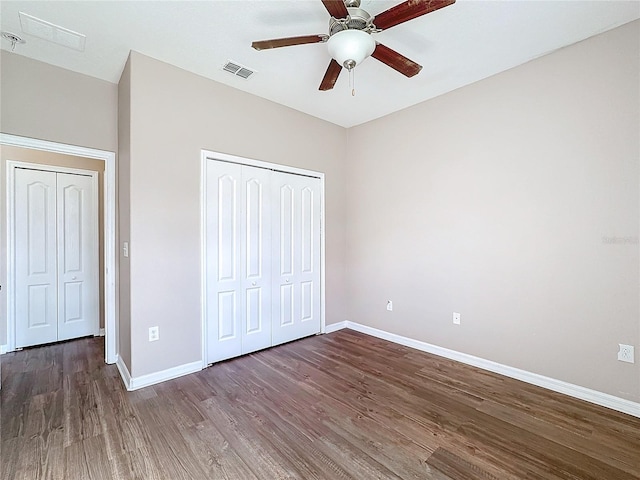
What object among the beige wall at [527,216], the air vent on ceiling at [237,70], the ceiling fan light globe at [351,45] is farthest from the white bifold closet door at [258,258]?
the ceiling fan light globe at [351,45]

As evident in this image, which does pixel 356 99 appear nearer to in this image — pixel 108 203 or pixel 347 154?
pixel 347 154

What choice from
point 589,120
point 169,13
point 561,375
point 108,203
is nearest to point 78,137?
point 108,203

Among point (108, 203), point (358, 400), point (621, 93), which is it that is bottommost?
point (358, 400)

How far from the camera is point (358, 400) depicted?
244 cm

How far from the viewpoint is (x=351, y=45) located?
6.04ft

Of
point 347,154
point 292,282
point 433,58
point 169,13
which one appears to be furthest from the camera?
point 347,154

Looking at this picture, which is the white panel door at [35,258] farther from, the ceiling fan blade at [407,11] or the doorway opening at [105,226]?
the ceiling fan blade at [407,11]

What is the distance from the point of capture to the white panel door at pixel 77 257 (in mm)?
3773

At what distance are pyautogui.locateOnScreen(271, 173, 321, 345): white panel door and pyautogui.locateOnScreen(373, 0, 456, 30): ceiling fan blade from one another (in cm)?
211

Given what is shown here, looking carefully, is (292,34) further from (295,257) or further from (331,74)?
(295,257)

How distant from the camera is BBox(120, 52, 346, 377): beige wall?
2.63 metres

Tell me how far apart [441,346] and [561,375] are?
1.06m

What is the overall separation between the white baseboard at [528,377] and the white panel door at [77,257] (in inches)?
148

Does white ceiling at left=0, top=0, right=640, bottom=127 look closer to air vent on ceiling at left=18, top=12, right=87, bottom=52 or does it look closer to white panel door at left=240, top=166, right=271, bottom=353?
air vent on ceiling at left=18, top=12, right=87, bottom=52
